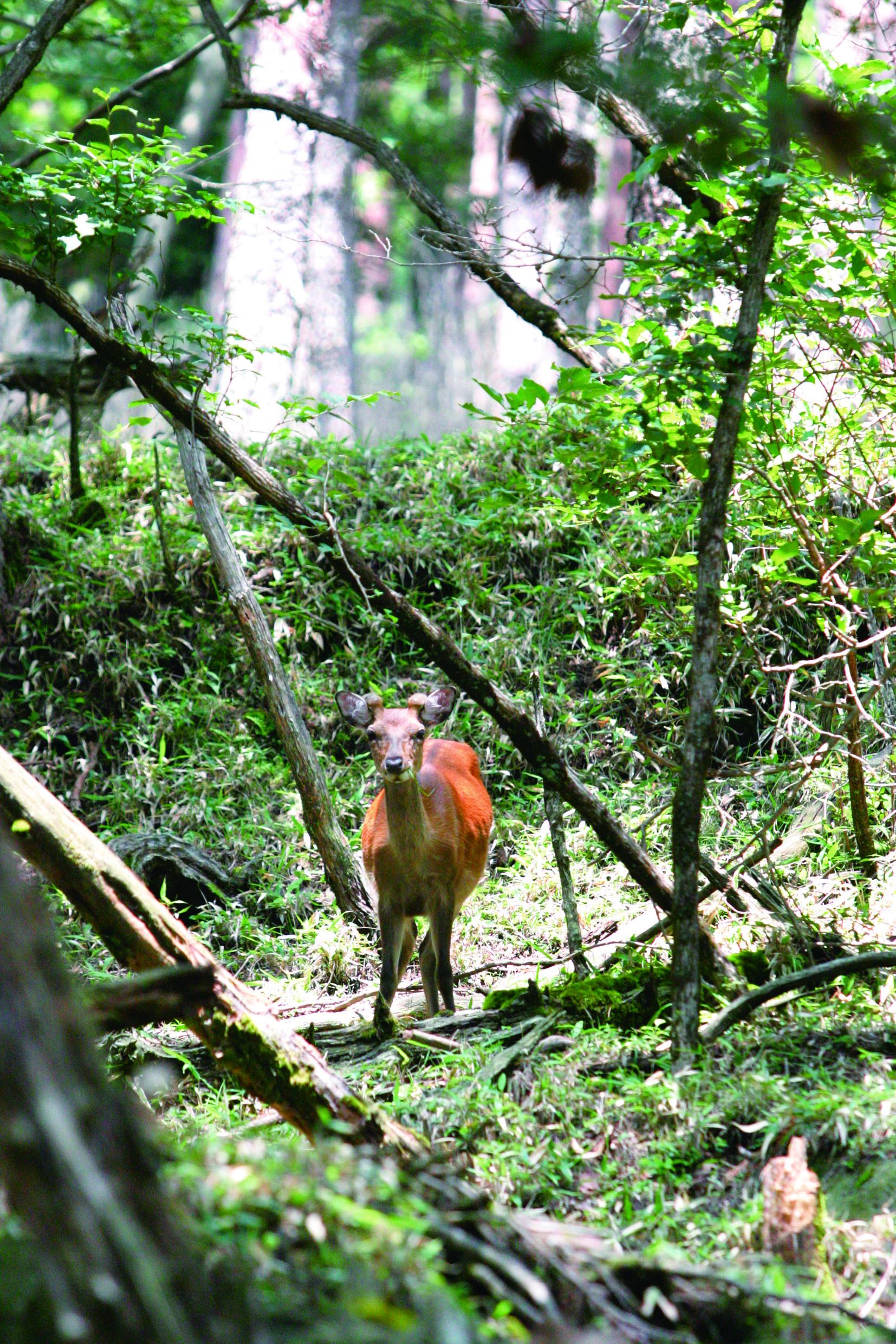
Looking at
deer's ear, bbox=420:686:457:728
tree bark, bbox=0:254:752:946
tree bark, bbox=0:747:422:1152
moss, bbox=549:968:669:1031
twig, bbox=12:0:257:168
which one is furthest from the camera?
twig, bbox=12:0:257:168

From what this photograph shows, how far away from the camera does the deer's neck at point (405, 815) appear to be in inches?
207

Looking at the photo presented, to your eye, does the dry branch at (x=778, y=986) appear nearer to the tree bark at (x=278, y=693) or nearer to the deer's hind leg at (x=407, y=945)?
the deer's hind leg at (x=407, y=945)

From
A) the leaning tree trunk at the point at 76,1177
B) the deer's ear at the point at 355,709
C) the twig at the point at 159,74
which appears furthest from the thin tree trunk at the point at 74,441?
the leaning tree trunk at the point at 76,1177

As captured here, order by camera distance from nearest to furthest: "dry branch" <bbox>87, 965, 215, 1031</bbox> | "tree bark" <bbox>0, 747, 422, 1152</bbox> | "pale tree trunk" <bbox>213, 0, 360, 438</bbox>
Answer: "dry branch" <bbox>87, 965, 215, 1031</bbox> → "tree bark" <bbox>0, 747, 422, 1152</bbox> → "pale tree trunk" <bbox>213, 0, 360, 438</bbox>

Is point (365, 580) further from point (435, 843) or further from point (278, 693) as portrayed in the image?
point (435, 843)

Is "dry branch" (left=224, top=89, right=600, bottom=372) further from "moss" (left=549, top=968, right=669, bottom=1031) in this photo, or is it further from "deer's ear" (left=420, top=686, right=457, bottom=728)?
"moss" (left=549, top=968, right=669, bottom=1031)

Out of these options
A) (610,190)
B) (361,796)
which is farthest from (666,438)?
(610,190)

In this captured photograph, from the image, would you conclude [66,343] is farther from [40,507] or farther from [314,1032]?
[314,1032]

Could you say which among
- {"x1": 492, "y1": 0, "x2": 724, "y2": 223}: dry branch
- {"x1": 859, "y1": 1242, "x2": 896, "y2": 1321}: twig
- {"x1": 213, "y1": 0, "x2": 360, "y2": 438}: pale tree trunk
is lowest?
{"x1": 859, "y1": 1242, "x2": 896, "y2": 1321}: twig

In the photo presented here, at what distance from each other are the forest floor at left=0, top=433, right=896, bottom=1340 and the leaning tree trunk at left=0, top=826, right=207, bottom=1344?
0.92ft

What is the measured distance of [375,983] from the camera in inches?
230

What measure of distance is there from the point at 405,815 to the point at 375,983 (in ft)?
3.74

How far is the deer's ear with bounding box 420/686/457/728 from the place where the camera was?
214 inches

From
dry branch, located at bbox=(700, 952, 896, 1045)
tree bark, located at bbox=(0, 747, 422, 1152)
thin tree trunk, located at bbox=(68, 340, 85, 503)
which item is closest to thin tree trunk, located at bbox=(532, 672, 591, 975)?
dry branch, located at bbox=(700, 952, 896, 1045)
